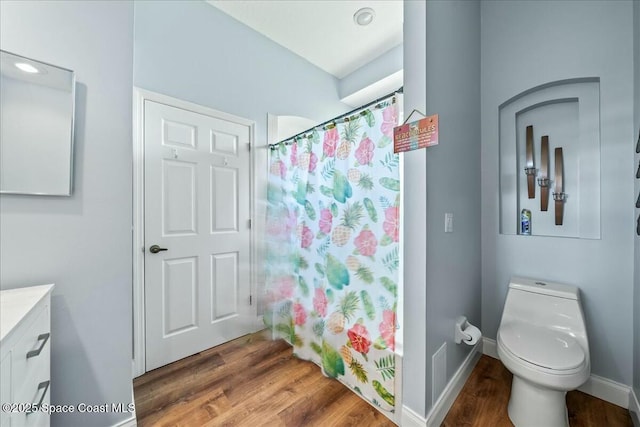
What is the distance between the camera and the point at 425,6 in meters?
1.25

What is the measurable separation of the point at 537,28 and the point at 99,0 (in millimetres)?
2636

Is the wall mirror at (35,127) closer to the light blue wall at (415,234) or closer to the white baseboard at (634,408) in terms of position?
the light blue wall at (415,234)

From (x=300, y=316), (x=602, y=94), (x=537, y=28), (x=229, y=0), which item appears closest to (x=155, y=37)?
(x=229, y=0)

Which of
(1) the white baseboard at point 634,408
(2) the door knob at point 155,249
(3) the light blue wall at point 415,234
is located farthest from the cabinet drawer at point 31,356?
(1) the white baseboard at point 634,408

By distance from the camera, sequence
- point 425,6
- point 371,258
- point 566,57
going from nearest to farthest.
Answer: point 425,6
point 371,258
point 566,57

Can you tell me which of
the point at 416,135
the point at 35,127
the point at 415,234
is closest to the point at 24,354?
the point at 35,127

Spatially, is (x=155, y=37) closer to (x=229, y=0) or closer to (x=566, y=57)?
(x=229, y=0)

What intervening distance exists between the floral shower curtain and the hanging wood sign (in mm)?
96

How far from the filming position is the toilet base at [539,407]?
4.09 ft

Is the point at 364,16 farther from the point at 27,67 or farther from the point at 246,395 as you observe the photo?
the point at 246,395

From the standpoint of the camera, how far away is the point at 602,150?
60.8 inches

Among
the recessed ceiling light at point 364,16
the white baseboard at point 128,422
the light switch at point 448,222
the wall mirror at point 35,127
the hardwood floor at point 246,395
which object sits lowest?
the hardwood floor at point 246,395

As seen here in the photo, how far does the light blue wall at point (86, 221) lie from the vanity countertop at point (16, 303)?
0.08 meters

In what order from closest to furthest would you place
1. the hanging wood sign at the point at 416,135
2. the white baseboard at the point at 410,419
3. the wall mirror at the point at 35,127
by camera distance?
the wall mirror at the point at 35,127
the hanging wood sign at the point at 416,135
the white baseboard at the point at 410,419
